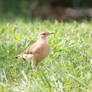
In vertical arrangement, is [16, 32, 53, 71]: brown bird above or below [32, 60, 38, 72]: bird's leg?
above

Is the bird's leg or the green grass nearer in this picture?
the green grass

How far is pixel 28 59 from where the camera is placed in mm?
3395

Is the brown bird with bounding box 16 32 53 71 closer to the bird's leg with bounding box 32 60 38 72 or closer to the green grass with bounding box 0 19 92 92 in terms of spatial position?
the bird's leg with bounding box 32 60 38 72

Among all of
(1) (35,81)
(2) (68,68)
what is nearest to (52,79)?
(1) (35,81)

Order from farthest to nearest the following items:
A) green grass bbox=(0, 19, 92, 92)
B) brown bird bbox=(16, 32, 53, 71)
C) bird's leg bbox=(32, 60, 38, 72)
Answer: bird's leg bbox=(32, 60, 38, 72) < brown bird bbox=(16, 32, 53, 71) < green grass bbox=(0, 19, 92, 92)

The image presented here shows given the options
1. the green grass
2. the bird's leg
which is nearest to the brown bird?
the bird's leg

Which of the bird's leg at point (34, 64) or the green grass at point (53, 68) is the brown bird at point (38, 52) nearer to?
the bird's leg at point (34, 64)

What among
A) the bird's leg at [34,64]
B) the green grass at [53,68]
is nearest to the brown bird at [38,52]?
the bird's leg at [34,64]

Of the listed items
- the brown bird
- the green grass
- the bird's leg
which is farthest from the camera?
the bird's leg

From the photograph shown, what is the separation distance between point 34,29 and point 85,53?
6.19ft

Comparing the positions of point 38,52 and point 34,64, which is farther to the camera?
point 34,64

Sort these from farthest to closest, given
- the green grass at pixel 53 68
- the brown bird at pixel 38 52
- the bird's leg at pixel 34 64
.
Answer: the bird's leg at pixel 34 64 < the brown bird at pixel 38 52 < the green grass at pixel 53 68

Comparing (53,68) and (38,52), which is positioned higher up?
(38,52)

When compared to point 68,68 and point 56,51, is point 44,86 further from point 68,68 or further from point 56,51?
point 56,51
